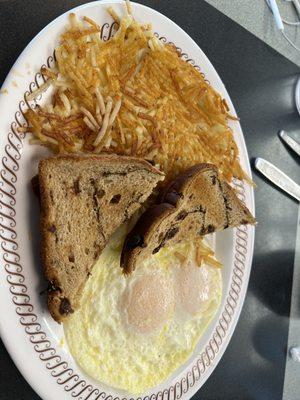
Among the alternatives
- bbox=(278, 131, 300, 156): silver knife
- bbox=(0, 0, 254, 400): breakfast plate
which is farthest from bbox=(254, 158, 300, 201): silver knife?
bbox=(0, 0, 254, 400): breakfast plate

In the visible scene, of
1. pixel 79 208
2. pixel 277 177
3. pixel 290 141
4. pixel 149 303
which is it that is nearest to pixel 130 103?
pixel 79 208

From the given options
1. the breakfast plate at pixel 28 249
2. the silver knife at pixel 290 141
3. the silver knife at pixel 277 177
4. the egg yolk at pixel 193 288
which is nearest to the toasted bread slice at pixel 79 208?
the breakfast plate at pixel 28 249

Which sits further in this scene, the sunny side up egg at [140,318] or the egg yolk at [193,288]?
the egg yolk at [193,288]

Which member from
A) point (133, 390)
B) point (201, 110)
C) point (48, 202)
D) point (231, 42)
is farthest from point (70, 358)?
point (231, 42)

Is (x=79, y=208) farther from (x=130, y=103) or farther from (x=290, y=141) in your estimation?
(x=290, y=141)

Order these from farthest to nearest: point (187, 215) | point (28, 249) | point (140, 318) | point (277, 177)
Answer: point (277, 177) < point (187, 215) < point (140, 318) < point (28, 249)

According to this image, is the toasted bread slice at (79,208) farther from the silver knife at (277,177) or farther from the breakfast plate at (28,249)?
the silver knife at (277,177)
